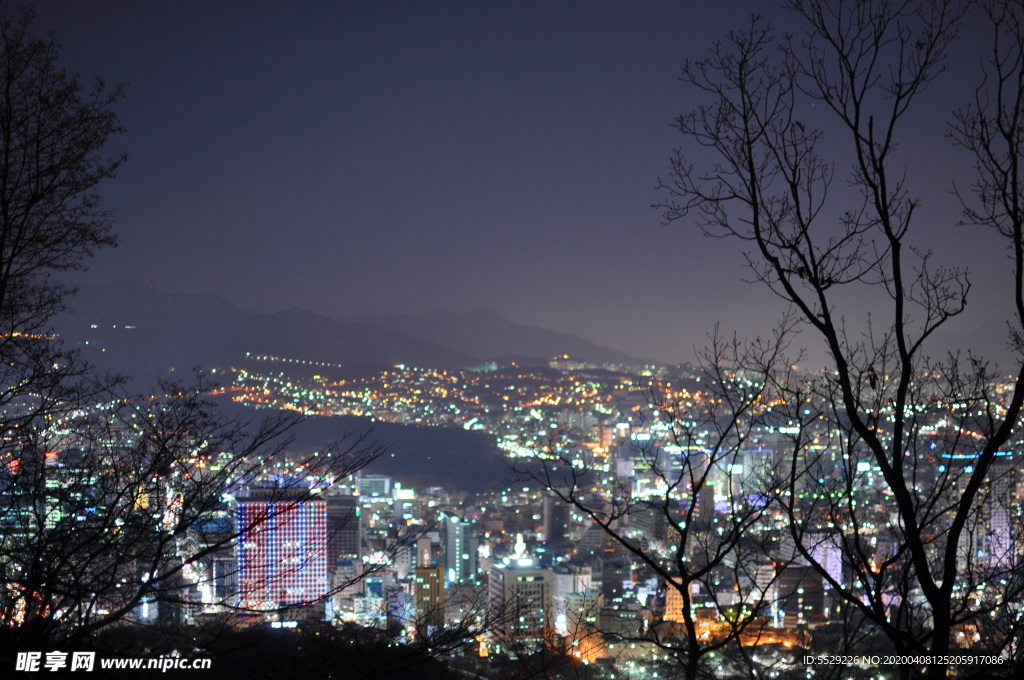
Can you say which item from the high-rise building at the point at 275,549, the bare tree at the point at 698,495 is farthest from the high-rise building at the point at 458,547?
the high-rise building at the point at 275,549

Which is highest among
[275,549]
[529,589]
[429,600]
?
[275,549]

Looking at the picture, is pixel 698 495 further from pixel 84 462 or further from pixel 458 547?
pixel 458 547

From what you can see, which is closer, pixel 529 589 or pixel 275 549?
pixel 275 549

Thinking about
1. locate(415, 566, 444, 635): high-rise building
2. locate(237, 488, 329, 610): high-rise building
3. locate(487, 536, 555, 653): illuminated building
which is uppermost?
locate(237, 488, 329, 610): high-rise building

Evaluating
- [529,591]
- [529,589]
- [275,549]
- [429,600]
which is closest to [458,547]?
[529,589]

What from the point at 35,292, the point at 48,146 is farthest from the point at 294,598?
the point at 48,146

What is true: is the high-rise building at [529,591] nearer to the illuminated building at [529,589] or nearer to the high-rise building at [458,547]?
the illuminated building at [529,589]

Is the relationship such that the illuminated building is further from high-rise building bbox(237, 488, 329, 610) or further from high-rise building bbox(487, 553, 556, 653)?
high-rise building bbox(237, 488, 329, 610)

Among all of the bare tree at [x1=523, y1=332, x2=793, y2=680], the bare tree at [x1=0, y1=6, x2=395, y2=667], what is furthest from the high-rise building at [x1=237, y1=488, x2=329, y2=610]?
the bare tree at [x1=523, y1=332, x2=793, y2=680]

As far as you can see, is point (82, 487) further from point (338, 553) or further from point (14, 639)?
point (338, 553)
